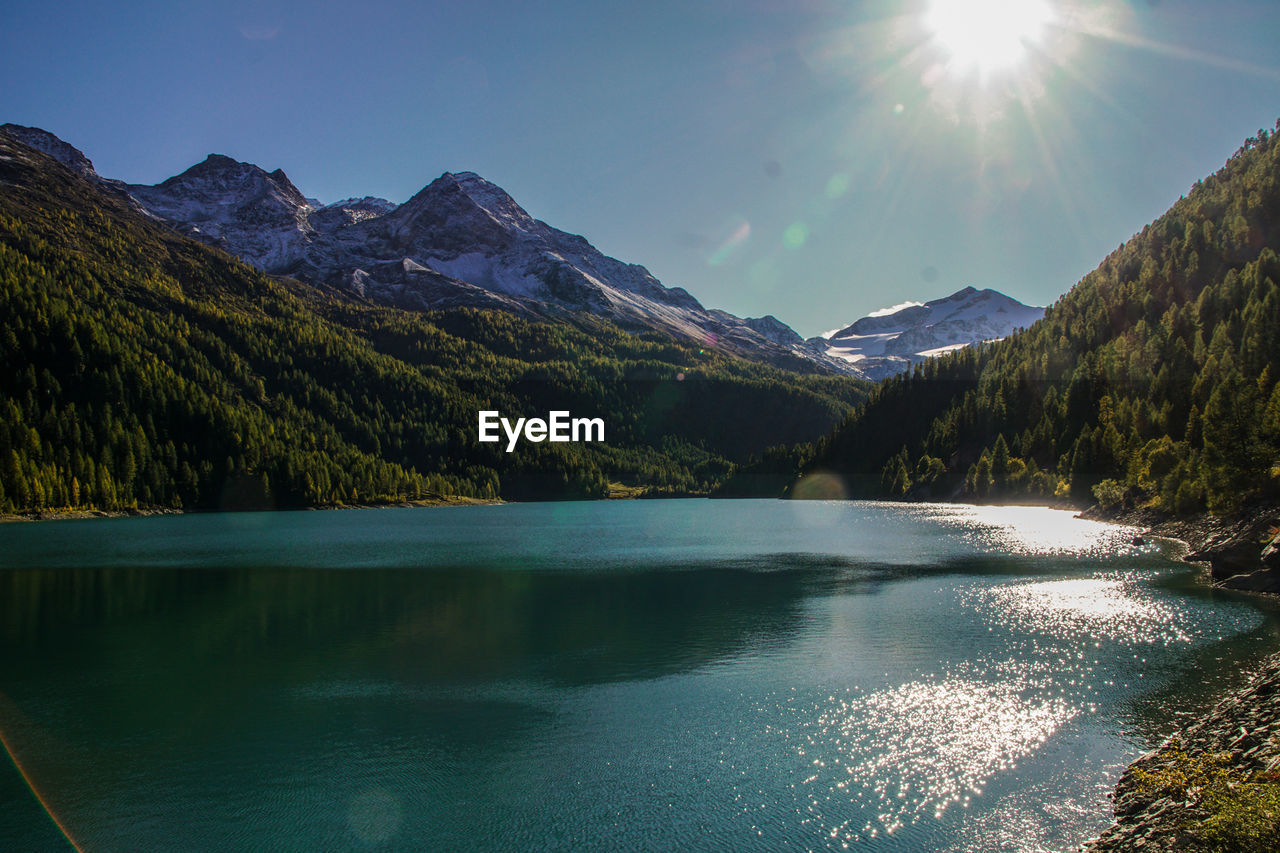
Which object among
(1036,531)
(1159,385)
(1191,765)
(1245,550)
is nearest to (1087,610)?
(1245,550)

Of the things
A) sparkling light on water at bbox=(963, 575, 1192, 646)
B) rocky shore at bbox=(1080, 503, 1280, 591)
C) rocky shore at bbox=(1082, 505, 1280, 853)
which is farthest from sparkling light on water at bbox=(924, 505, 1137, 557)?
rocky shore at bbox=(1082, 505, 1280, 853)

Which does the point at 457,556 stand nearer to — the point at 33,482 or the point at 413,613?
the point at 413,613

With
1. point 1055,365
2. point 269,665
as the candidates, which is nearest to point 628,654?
point 269,665

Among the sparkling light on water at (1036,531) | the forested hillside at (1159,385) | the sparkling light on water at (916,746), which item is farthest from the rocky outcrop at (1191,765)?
the sparkling light on water at (1036,531)

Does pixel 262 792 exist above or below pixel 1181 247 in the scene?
below

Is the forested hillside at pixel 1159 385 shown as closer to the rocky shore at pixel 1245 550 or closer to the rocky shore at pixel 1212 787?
the rocky shore at pixel 1245 550

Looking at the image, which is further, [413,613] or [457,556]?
[457,556]
